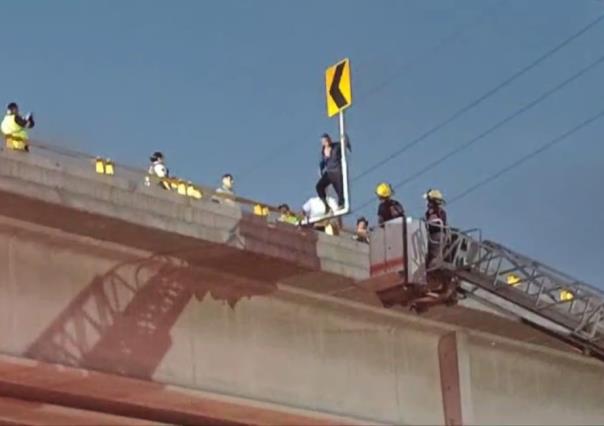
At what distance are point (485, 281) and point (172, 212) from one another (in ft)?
16.4

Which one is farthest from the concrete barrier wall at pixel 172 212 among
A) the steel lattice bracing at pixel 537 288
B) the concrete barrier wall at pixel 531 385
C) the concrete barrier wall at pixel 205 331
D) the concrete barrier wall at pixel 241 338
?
the concrete barrier wall at pixel 531 385

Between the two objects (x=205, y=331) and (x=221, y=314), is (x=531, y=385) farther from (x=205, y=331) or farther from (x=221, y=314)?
(x=205, y=331)

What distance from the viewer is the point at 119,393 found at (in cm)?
1931

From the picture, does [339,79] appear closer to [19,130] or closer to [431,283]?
[431,283]

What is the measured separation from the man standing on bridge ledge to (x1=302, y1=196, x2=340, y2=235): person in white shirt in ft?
0.25

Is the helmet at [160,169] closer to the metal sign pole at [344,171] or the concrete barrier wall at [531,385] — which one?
the metal sign pole at [344,171]

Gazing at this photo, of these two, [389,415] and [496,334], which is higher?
[496,334]

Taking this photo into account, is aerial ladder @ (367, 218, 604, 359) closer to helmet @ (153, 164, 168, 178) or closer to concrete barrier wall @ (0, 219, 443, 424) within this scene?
concrete barrier wall @ (0, 219, 443, 424)

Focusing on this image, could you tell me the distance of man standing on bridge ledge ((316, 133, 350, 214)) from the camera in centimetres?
2025

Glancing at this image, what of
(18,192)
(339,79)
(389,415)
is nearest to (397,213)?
(339,79)

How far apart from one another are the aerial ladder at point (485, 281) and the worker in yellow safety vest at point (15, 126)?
16.7ft

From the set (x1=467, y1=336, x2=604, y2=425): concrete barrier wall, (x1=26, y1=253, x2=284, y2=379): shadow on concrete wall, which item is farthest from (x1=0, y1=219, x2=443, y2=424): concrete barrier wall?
(x1=467, y1=336, x2=604, y2=425): concrete barrier wall

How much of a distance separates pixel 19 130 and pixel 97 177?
1.53 meters

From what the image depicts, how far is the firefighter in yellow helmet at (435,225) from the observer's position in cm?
1887
